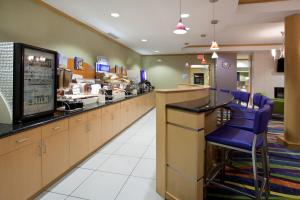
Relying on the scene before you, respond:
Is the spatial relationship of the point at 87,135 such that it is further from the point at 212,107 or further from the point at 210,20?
the point at 210,20

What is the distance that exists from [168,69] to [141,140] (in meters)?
6.49

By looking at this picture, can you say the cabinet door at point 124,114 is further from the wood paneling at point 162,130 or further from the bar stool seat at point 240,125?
the bar stool seat at point 240,125

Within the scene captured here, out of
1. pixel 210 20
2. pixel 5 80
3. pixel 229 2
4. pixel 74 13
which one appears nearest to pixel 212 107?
pixel 5 80

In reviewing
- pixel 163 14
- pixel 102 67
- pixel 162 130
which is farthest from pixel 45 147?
pixel 102 67

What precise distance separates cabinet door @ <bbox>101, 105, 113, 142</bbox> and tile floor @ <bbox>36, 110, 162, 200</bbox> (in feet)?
0.70

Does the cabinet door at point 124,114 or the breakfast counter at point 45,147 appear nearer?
the breakfast counter at point 45,147

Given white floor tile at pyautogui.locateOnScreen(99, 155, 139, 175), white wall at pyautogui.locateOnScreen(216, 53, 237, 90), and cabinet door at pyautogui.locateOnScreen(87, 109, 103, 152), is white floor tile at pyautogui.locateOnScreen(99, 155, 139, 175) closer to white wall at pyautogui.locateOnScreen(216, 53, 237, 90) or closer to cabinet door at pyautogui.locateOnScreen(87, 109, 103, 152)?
cabinet door at pyautogui.locateOnScreen(87, 109, 103, 152)

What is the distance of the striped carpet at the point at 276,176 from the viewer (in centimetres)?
235

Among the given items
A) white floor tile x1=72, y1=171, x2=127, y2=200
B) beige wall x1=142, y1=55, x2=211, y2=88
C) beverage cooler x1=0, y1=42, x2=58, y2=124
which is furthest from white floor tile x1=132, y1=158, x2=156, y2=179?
beige wall x1=142, y1=55, x2=211, y2=88

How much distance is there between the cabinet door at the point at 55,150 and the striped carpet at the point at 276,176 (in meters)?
1.96

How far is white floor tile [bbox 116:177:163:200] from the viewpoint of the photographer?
90.7 inches

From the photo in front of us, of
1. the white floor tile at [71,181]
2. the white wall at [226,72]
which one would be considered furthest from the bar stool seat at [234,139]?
the white wall at [226,72]

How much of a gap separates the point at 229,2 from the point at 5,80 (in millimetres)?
3701

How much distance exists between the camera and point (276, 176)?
280 cm
